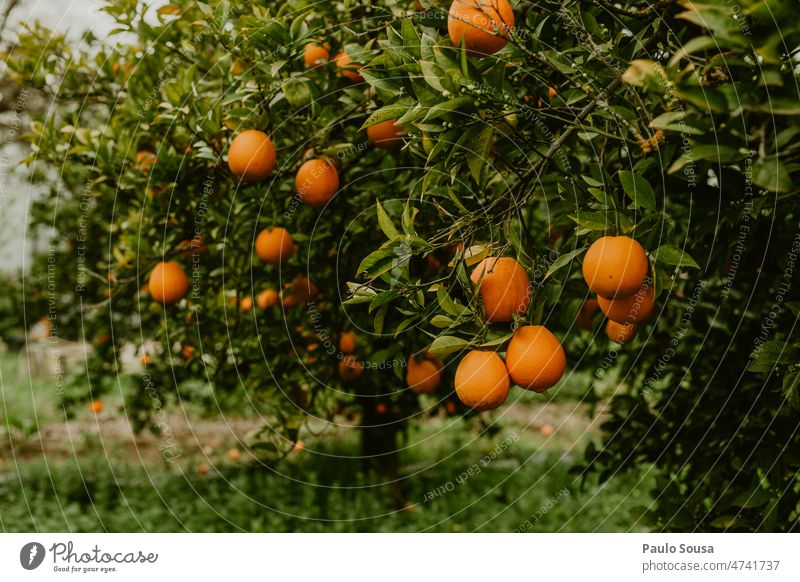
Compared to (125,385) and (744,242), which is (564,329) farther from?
(125,385)

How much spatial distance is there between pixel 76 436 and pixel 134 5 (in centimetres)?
443

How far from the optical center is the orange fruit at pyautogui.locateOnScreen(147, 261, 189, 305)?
185 cm

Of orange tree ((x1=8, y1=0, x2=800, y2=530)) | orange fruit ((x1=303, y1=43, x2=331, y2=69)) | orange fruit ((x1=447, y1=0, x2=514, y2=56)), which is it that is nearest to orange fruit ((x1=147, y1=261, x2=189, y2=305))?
orange tree ((x1=8, y1=0, x2=800, y2=530))

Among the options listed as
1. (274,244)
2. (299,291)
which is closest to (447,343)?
(274,244)

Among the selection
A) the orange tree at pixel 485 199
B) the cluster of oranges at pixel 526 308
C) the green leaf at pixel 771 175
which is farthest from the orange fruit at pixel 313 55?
the green leaf at pixel 771 175

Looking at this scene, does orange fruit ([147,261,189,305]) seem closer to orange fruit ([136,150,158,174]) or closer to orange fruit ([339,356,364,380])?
orange fruit ([136,150,158,174])

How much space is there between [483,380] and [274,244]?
0.82m

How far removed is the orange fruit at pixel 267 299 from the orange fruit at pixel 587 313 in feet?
3.02

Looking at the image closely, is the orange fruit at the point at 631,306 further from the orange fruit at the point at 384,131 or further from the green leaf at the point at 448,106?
the orange fruit at the point at 384,131

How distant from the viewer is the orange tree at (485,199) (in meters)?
1.07

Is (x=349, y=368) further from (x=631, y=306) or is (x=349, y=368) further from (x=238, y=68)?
(x=631, y=306)

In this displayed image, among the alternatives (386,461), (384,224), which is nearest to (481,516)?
(386,461)

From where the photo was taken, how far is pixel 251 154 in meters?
1.47

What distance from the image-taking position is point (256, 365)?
79.5 inches
